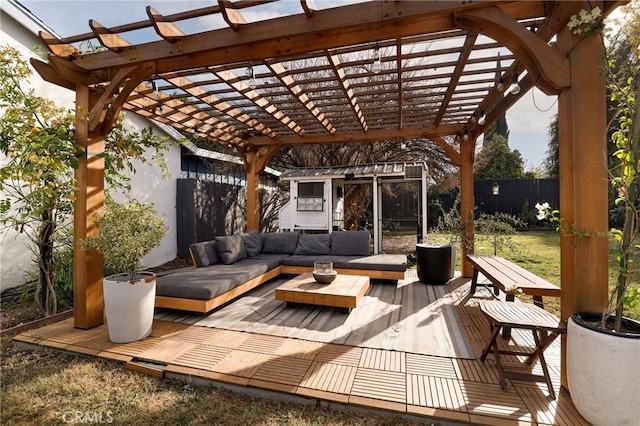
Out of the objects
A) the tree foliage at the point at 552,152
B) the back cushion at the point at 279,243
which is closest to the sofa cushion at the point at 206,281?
the back cushion at the point at 279,243

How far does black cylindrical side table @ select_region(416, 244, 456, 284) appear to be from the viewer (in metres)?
5.41

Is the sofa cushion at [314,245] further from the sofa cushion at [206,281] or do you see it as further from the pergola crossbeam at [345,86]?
the pergola crossbeam at [345,86]

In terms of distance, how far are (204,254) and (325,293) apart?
250 centimetres

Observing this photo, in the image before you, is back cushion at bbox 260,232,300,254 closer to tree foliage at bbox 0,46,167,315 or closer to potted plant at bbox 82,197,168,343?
tree foliage at bbox 0,46,167,315

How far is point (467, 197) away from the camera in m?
6.22

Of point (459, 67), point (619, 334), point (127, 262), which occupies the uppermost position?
point (459, 67)

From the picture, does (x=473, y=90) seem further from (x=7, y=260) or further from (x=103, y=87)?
(x=7, y=260)

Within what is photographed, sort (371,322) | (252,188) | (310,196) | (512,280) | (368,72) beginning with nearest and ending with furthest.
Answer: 1. (512,280)
2. (371,322)
3. (368,72)
4. (252,188)
5. (310,196)

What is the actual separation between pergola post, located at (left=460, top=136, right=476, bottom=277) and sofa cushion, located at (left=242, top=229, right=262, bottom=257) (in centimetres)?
416

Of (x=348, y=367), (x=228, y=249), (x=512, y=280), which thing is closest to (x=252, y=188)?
(x=228, y=249)

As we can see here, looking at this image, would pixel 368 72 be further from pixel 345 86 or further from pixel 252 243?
pixel 252 243

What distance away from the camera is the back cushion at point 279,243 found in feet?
A: 21.1

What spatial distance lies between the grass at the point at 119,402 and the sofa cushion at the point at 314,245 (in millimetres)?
3885

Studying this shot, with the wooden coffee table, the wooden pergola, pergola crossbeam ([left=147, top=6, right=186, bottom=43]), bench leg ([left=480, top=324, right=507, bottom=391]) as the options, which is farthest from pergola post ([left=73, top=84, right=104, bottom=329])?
bench leg ([left=480, top=324, right=507, bottom=391])
